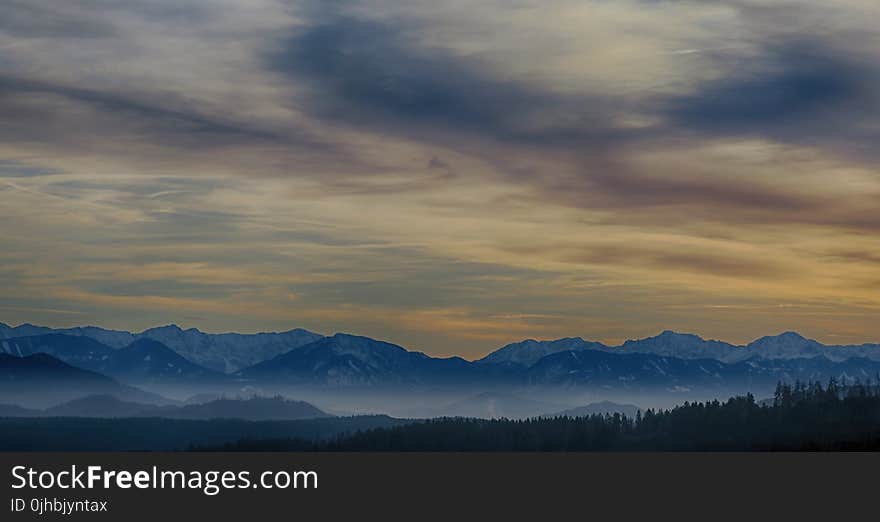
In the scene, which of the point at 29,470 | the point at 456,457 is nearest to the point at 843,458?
the point at 456,457

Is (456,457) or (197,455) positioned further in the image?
(456,457)

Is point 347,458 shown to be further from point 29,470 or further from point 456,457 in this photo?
point 29,470

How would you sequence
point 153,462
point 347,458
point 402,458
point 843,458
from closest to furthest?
1. point 153,462
2. point 347,458
3. point 402,458
4. point 843,458

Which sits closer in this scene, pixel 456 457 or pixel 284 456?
pixel 284 456

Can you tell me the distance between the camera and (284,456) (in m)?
145

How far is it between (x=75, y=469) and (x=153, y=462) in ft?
49.6

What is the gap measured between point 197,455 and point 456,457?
52938 mm

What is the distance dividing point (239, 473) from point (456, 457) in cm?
4724

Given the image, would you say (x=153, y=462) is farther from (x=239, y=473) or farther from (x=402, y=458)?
(x=402, y=458)

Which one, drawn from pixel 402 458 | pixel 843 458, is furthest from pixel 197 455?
pixel 843 458

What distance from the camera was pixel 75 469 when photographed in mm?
147750

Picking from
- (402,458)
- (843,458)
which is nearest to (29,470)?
(402,458)

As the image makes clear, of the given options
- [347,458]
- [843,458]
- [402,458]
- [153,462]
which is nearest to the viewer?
[153,462]

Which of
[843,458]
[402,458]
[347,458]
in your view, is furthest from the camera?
[843,458]
